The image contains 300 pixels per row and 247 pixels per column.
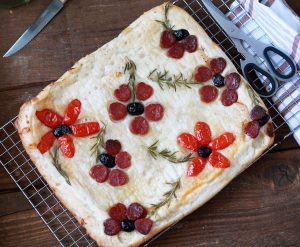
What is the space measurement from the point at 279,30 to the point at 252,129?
0.56 metres

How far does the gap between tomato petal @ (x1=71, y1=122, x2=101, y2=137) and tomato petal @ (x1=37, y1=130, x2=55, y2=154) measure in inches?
4.6

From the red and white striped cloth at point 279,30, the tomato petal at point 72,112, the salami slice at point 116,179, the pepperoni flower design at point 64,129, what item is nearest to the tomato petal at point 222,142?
the red and white striped cloth at point 279,30

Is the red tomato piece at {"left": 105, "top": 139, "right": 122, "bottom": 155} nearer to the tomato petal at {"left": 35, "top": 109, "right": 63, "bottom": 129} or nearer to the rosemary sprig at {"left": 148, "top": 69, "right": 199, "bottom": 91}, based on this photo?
the tomato petal at {"left": 35, "top": 109, "right": 63, "bottom": 129}

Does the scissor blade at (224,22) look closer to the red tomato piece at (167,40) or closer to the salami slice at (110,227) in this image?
the red tomato piece at (167,40)

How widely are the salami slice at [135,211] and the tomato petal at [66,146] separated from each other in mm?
406

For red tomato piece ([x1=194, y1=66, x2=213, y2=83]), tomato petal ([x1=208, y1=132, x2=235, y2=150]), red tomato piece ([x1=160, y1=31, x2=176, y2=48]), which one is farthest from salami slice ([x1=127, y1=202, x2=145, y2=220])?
red tomato piece ([x1=160, y1=31, x2=176, y2=48])

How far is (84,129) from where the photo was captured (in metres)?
3.11

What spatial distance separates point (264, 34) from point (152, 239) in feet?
4.18

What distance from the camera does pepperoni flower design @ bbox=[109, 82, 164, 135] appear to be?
313 centimetres

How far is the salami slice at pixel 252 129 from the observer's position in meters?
3.12

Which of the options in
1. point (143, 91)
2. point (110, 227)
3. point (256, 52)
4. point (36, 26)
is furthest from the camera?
point (36, 26)

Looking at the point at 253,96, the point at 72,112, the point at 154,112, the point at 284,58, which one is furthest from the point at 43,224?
the point at 284,58

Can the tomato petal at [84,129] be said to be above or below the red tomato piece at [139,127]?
below

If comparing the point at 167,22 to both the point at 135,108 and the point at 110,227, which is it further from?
the point at 110,227
